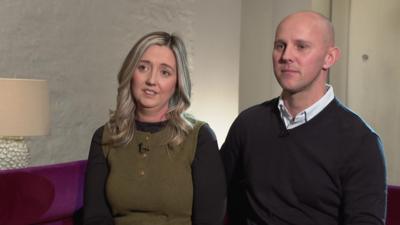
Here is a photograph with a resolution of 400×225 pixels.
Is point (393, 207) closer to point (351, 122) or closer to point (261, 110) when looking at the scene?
point (351, 122)

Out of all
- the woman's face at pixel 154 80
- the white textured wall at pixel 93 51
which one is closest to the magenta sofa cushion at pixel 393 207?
the woman's face at pixel 154 80

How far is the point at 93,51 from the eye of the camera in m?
3.10

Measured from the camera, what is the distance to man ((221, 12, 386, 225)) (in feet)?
4.96

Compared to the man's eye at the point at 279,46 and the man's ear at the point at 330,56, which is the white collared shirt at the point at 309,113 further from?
the man's eye at the point at 279,46

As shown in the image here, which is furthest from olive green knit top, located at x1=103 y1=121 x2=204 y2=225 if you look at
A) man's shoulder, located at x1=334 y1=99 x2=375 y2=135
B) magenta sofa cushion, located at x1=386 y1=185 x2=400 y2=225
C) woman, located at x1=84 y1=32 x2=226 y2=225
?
magenta sofa cushion, located at x1=386 y1=185 x2=400 y2=225

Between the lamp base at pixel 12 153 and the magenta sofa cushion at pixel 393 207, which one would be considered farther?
the lamp base at pixel 12 153

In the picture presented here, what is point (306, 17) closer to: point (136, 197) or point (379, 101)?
point (136, 197)

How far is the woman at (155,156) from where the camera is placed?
160 centimetres

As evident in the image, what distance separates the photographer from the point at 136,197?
158cm

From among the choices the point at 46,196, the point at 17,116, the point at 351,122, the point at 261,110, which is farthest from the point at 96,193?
the point at 351,122

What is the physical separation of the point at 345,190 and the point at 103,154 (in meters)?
0.77

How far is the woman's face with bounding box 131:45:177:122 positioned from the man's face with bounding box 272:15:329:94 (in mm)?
353

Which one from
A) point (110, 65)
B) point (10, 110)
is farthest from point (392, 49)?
point (10, 110)

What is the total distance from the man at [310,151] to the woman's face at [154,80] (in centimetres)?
32
